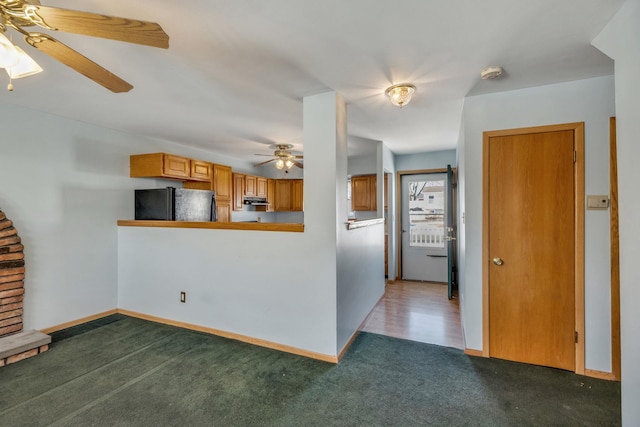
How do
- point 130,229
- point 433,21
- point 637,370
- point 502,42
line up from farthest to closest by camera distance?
point 130,229
point 502,42
point 433,21
point 637,370

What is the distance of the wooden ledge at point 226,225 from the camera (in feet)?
8.84

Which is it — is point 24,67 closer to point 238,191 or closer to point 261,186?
point 238,191

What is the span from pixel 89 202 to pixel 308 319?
118 inches

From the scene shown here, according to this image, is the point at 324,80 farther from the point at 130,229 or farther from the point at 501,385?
the point at 130,229

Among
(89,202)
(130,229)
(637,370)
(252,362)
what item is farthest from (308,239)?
(89,202)

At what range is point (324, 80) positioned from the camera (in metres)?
2.32

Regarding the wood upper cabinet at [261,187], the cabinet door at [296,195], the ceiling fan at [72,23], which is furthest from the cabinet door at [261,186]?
the ceiling fan at [72,23]

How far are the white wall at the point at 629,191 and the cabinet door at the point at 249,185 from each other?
5067 millimetres

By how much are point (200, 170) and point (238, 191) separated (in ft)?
3.52

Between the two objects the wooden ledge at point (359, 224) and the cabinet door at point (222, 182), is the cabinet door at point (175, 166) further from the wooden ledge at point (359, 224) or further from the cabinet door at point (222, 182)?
the wooden ledge at point (359, 224)

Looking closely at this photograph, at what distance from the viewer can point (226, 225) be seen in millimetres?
3008

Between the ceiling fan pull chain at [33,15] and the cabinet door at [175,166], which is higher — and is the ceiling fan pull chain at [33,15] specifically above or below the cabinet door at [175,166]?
above

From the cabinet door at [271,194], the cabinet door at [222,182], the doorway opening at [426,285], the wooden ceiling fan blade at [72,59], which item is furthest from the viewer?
the cabinet door at [271,194]

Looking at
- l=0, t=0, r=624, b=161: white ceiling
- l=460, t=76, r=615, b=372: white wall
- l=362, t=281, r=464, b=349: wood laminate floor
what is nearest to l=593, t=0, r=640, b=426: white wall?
l=0, t=0, r=624, b=161: white ceiling
